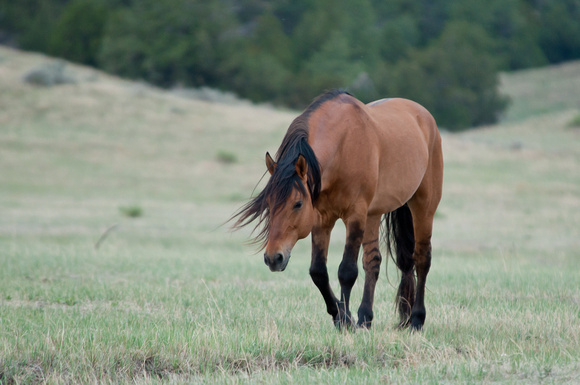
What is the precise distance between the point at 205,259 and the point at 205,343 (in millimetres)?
7479

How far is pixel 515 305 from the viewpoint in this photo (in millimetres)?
6883

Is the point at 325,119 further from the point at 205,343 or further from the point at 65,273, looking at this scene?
the point at 65,273

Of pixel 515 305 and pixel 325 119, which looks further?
pixel 515 305

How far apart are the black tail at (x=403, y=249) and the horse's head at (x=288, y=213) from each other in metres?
1.73

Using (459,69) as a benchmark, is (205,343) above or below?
below

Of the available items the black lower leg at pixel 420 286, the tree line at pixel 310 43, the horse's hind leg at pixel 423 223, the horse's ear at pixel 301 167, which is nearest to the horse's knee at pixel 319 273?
the horse's ear at pixel 301 167

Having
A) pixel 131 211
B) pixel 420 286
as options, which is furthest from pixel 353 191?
pixel 131 211

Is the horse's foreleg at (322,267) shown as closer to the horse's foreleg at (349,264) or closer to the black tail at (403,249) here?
the horse's foreleg at (349,264)

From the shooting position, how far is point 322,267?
551 cm

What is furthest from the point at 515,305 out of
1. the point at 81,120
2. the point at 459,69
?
the point at 459,69

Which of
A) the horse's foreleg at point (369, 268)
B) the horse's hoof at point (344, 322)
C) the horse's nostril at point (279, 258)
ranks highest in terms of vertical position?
the horse's nostril at point (279, 258)

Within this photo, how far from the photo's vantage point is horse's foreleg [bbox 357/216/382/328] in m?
5.79

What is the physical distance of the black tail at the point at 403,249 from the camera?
6445mm

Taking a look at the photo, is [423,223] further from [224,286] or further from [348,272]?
[224,286]
